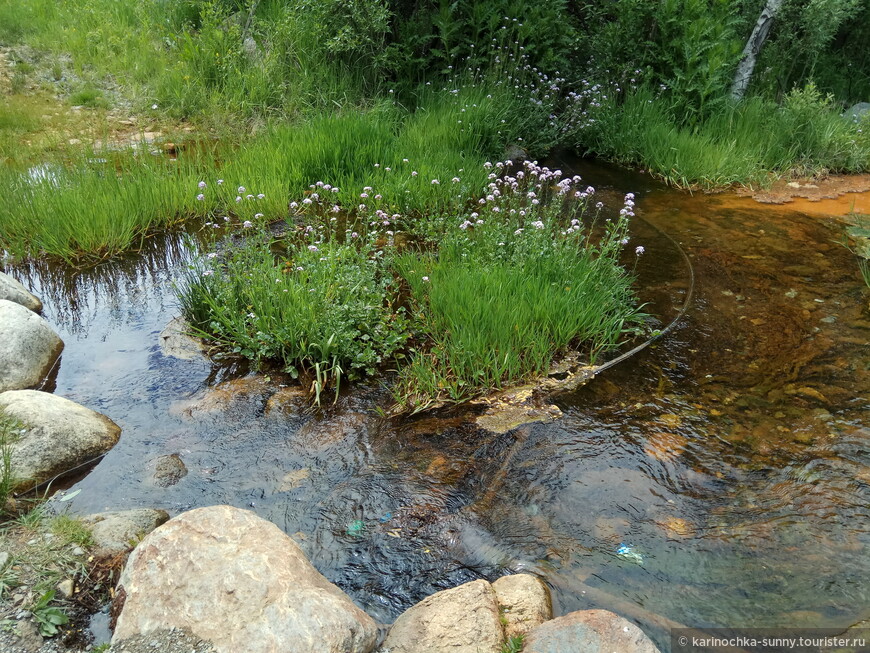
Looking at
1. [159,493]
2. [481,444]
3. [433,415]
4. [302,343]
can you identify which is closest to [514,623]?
[481,444]

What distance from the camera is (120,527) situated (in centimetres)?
338

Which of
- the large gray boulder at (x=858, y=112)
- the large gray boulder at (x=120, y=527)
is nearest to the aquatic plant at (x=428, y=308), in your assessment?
the large gray boulder at (x=120, y=527)

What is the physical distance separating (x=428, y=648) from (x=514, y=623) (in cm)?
40

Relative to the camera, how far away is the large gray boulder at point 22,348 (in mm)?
4484

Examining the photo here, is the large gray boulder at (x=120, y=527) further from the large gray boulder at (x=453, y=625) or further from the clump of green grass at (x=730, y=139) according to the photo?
the clump of green grass at (x=730, y=139)

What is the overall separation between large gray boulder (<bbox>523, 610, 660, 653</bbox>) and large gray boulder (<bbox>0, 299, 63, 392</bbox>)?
3.78 meters

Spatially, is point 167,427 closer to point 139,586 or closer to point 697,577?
point 139,586

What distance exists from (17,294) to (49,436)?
2040 mm

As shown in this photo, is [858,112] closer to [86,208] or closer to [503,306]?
[503,306]

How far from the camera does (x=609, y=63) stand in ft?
32.3

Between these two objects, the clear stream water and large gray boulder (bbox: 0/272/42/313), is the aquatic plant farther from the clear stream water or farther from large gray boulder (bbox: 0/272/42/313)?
large gray boulder (bbox: 0/272/42/313)

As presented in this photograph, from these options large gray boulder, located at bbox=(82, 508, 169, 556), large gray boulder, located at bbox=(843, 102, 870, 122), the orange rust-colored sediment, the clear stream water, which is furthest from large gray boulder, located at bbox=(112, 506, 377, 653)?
large gray boulder, located at bbox=(843, 102, 870, 122)

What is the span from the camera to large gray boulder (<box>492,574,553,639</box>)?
2.89 m

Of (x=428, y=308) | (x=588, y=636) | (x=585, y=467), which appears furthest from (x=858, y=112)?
(x=588, y=636)
